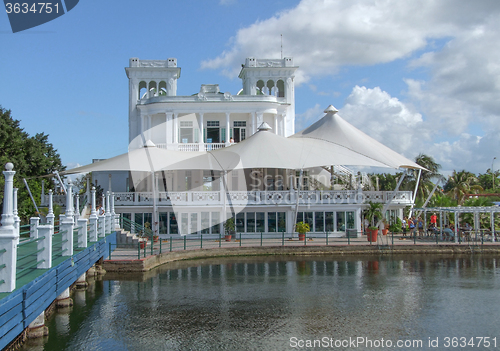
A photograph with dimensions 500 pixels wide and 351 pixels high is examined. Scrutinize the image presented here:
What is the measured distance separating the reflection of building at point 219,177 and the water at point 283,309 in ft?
26.8

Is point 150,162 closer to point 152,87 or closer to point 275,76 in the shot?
point 152,87

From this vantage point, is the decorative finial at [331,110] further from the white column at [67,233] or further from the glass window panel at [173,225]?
the white column at [67,233]

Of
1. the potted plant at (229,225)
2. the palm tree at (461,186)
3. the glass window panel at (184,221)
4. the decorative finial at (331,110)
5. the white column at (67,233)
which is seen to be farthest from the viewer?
the palm tree at (461,186)

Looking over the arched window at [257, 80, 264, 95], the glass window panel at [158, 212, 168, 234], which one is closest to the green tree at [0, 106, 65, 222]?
the glass window panel at [158, 212, 168, 234]

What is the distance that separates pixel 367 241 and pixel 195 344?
62.4 feet

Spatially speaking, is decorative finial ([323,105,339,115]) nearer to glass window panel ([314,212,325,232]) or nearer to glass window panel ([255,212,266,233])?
glass window panel ([314,212,325,232])

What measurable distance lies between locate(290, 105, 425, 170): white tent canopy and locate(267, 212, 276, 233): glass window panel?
5.46 m

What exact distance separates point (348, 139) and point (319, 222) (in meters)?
6.18

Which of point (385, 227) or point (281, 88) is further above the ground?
point (281, 88)

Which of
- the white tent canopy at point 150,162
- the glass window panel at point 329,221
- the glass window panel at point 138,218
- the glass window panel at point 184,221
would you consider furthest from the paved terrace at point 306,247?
the white tent canopy at point 150,162

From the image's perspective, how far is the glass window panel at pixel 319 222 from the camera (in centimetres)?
3172

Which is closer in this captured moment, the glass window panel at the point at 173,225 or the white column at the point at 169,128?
the glass window panel at the point at 173,225

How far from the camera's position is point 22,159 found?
33625 mm

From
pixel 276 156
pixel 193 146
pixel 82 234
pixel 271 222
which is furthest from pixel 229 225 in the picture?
pixel 82 234
